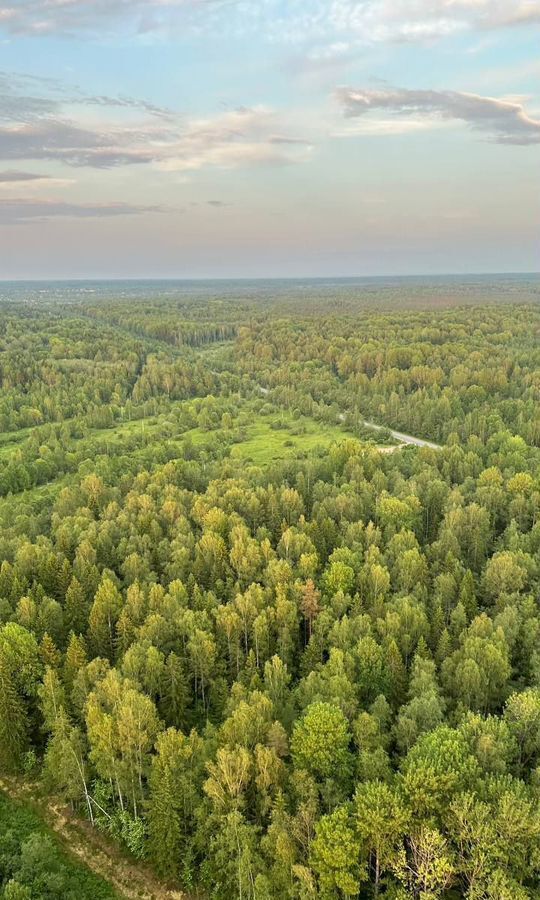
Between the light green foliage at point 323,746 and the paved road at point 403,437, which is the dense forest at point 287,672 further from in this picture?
the paved road at point 403,437

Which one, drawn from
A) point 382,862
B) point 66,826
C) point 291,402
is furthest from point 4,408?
point 382,862

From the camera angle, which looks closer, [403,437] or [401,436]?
[403,437]

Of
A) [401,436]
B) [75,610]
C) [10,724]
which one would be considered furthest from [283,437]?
[10,724]

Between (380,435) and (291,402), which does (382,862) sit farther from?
(291,402)

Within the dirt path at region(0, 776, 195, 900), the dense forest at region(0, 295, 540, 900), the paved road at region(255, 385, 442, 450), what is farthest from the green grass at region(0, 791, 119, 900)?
the paved road at region(255, 385, 442, 450)

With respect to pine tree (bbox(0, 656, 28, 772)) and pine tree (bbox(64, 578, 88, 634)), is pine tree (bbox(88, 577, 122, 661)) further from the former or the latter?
pine tree (bbox(0, 656, 28, 772))

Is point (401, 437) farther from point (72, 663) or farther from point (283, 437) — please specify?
point (72, 663)
